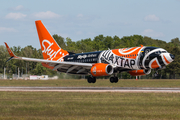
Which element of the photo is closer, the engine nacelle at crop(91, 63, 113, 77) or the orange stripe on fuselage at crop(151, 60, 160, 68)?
the orange stripe on fuselage at crop(151, 60, 160, 68)

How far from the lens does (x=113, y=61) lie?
1629 inches

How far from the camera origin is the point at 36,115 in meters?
15.5

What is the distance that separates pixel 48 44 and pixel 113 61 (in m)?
13.8

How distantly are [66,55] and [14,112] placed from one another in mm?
32506

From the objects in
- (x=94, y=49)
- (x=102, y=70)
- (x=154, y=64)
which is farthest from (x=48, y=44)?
(x=94, y=49)

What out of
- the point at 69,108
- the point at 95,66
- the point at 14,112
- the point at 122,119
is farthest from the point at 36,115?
the point at 95,66

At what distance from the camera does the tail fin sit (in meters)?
49.9

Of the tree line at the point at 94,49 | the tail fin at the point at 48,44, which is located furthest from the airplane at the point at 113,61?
the tree line at the point at 94,49

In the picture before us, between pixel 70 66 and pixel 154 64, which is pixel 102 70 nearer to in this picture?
pixel 154 64

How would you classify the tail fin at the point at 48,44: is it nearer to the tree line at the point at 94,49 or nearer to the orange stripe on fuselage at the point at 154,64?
the orange stripe on fuselage at the point at 154,64

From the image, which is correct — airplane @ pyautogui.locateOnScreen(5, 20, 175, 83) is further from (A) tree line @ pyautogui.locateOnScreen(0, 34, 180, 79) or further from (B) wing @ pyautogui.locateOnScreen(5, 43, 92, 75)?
(A) tree line @ pyautogui.locateOnScreen(0, 34, 180, 79)

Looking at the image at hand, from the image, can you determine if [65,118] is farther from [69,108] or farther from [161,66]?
[161,66]

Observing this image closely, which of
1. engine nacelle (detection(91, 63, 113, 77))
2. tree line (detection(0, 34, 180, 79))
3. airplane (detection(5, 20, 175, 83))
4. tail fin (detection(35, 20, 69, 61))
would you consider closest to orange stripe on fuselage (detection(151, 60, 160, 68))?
airplane (detection(5, 20, 175, 83))

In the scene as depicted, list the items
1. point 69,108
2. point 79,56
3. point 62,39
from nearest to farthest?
point 69,108, point 79,56, point 62,39
